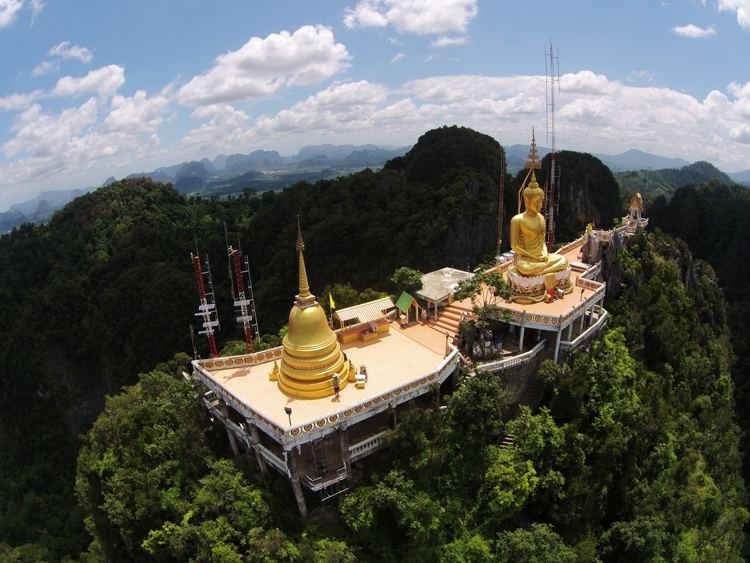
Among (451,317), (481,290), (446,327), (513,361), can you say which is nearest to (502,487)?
(513,361)

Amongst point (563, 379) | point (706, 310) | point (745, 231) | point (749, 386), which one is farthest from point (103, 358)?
point (745, 231)

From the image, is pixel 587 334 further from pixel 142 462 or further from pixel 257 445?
pixel 142 462

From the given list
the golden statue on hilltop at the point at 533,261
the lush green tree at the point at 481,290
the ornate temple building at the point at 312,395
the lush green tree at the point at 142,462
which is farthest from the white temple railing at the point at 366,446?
the golden statue on hilltop at the point at 533,261

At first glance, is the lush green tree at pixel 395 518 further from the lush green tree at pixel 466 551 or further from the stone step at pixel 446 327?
the stone step at pixel 446 327

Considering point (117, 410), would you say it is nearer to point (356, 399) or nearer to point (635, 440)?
point (356, 399)

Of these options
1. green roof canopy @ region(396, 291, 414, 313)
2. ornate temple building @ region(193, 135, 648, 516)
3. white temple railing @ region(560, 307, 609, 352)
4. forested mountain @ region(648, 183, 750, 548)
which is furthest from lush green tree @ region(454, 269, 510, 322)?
forested mountain @ region(648, 183, 750, 548)
